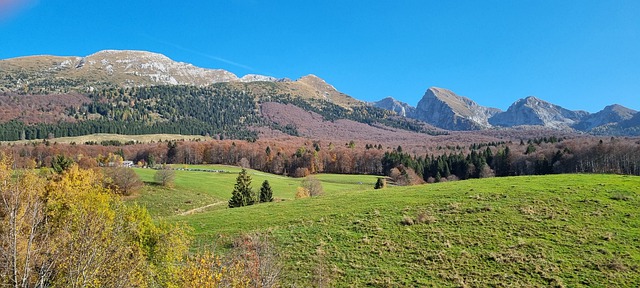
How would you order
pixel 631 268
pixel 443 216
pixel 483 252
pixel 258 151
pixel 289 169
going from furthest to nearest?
pixel 258 151, pixel 289 169, pixel 443 216, pixel 483 252, pixel 631 268

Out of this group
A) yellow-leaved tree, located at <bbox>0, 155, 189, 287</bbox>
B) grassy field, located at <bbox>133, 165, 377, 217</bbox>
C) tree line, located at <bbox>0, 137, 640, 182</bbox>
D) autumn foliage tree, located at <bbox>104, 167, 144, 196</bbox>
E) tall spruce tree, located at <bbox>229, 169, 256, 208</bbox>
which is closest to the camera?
yellow-leaved tree, located at <bbox>0, 155, 189, 287</bbox>

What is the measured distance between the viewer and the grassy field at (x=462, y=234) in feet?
93.8

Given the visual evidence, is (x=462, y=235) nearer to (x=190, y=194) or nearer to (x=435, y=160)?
(x=190, y=194)

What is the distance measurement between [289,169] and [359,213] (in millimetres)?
142873

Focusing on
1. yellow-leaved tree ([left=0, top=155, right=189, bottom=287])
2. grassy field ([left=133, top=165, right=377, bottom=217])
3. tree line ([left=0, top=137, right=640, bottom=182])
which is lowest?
grassy field ([left=133, top=165, right=377, bottom=217])

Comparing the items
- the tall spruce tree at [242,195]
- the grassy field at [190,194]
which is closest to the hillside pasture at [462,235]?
the tall spruce tree at [242,195]

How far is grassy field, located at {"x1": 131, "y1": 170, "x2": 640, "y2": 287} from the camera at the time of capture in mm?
28594

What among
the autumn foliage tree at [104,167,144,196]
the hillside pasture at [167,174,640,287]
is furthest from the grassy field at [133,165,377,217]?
the hillside pasture at [167,174,640,287]

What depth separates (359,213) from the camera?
43.0 metres

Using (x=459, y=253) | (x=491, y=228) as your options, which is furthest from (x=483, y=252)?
(x=491, y=228)

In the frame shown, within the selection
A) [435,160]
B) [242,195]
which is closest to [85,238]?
[242,195]

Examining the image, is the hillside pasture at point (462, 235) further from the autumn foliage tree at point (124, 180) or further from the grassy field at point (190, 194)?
the autumn foliage tree at point (124, 180)

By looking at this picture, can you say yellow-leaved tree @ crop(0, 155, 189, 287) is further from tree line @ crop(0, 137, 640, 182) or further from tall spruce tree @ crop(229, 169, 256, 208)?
tree line @ crop(0, 137, 640, 182)

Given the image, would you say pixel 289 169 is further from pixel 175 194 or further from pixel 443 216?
pixel 443 216
